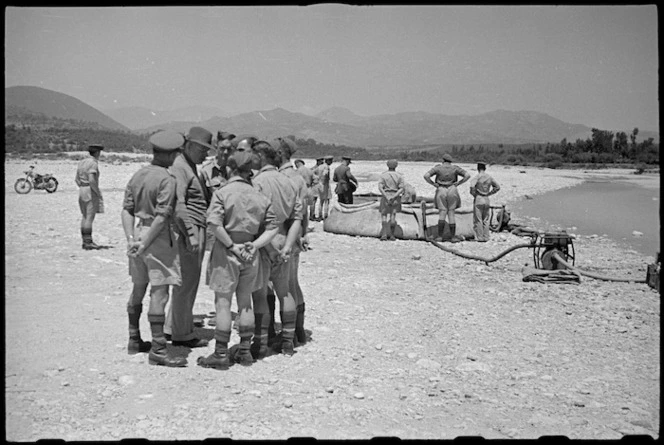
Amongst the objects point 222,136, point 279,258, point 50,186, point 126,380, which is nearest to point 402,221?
point 222,136

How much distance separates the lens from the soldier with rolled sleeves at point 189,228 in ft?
20.6

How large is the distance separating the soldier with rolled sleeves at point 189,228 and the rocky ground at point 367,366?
1.08 feet

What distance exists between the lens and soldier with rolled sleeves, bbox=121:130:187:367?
19.7ft

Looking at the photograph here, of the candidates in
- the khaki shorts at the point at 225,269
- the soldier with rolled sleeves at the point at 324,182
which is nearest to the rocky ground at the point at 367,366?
the khaki shorts at the point at 225,269

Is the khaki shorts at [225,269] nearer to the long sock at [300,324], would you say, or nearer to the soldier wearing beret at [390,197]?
the long sock at [300,324]

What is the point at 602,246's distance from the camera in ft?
50.1

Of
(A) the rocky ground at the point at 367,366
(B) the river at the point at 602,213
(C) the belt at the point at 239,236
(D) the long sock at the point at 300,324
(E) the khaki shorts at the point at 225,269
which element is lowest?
(B) the river at the point at 602,213

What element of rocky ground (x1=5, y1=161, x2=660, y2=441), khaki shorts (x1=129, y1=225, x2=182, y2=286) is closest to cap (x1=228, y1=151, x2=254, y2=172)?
khaki shorts (x1=129, y1=225, x2=182, y2=286)

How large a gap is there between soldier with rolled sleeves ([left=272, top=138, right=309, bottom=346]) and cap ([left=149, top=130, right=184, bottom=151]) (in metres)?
1.10

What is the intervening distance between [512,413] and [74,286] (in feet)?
20.7

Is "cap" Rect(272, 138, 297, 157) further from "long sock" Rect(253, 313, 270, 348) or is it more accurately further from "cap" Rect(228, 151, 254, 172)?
"long sock" Rect(253, 313, 270, 348)

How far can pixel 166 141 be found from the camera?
20.4 ft

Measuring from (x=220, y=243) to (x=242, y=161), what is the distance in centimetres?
80

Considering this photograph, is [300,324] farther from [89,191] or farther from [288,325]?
[89,191]
